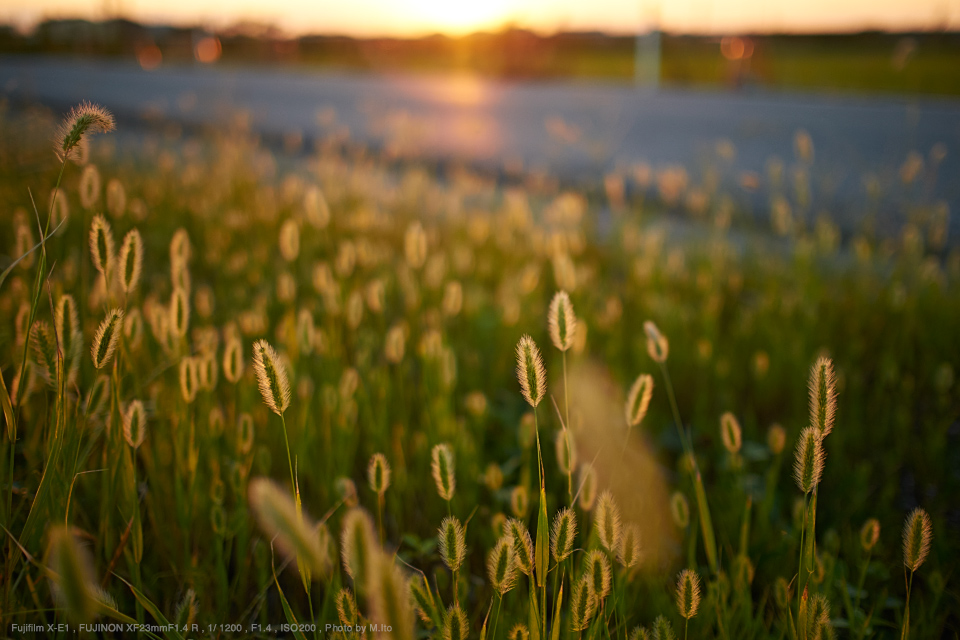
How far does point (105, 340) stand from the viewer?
89cm

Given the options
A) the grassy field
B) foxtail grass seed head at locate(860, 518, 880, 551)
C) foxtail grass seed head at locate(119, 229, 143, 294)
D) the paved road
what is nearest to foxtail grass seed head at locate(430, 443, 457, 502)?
the grassy field

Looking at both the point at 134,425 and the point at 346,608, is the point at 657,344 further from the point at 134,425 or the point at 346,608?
the point at 134,425

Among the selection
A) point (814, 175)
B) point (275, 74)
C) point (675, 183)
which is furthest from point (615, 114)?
point (275, 74)

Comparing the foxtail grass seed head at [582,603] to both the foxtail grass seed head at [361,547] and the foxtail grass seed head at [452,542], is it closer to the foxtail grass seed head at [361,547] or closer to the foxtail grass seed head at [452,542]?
the foxtail grass seed head at [452,542]

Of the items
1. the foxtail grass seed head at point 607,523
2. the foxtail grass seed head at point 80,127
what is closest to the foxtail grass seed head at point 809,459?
the foxtail grass seed head at point 607,523

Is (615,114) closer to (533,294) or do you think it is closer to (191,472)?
(533,294)

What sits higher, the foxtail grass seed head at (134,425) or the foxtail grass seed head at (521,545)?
the foxtail grass seed head at (134,425)

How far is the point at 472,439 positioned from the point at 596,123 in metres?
9.02

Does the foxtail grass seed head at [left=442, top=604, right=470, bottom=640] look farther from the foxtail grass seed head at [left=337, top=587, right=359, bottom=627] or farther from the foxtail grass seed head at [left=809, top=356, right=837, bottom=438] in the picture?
the foxtail grass seed head at [left=809, top=356, right=837, bottom=438]

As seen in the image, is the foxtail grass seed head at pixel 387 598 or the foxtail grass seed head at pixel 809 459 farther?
the foxtail grass seed head at pixel 809 459

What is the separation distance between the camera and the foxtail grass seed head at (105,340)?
0.87 meters

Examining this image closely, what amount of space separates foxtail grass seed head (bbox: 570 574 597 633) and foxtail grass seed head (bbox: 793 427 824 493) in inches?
11.7

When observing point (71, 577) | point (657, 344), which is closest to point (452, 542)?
point (71, 577)

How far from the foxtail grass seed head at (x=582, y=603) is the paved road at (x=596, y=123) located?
2159 millimetres
